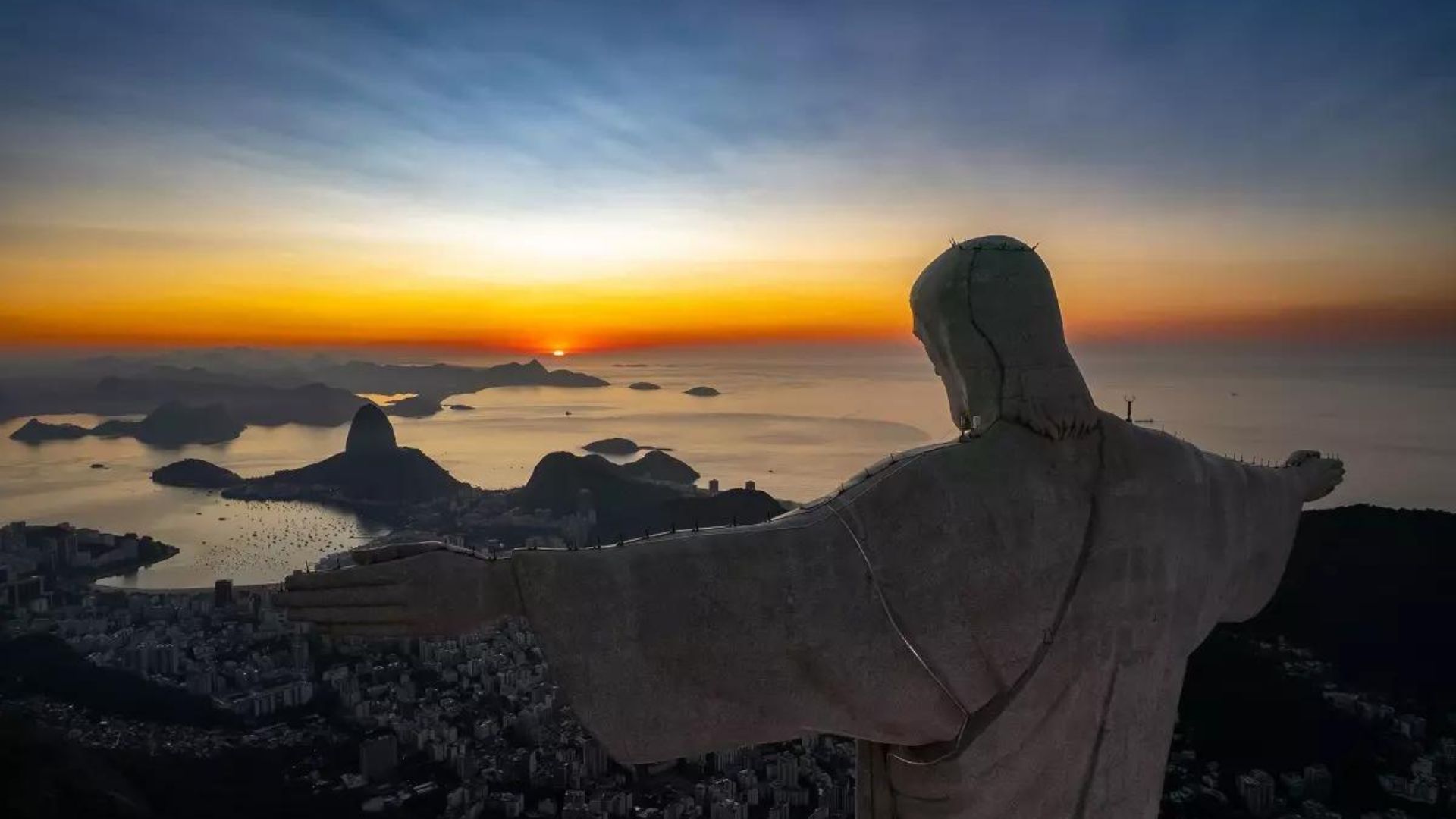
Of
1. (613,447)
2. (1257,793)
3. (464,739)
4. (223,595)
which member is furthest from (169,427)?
(1257,793)

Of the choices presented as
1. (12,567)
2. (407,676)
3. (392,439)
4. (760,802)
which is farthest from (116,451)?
(760,802)

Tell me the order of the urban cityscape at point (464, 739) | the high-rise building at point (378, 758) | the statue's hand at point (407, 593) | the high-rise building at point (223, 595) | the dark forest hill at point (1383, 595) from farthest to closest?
the high-rise building at point (223, 595) < the high-rise building at point (378, 758) < the dark forest hill at point (1383, 595) < the urban cityscape at point (464, 739) < the statue's hand at point (407, 593)

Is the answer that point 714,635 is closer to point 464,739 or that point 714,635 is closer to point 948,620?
point 948,620

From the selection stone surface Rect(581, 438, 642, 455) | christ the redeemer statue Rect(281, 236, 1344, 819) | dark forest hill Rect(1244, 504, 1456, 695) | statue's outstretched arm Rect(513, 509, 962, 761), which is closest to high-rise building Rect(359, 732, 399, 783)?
dark forest hill Rect(1244, 504, 1456, 695)

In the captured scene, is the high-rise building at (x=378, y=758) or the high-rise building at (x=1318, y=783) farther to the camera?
the high-rise building at (x=378, y=758)

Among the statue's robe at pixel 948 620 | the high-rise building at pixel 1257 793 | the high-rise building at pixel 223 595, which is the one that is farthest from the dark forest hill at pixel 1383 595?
the high-rise building at pixel 223 595

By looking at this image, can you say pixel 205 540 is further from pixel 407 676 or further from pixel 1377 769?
pixel 1377 769

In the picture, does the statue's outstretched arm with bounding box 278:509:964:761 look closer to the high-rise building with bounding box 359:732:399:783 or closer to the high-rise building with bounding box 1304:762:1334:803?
the high-rise building with bounding box 1304:762:1334:803

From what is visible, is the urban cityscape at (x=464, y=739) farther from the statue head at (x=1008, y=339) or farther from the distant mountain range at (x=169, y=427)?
the distant mountain range at (x=169, y=427)
